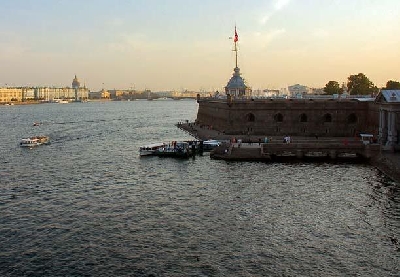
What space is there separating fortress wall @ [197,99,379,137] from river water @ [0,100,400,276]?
14022 millimetres

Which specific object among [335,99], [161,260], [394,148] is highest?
[335,99]

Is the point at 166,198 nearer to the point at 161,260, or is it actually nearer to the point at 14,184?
the point at 161,260

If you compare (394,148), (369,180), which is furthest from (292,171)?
(394,148)

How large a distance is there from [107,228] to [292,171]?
18640mm

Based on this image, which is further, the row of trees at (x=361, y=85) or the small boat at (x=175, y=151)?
the row of trees at (x=361, y=85)

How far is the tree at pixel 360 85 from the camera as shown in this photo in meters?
86.7

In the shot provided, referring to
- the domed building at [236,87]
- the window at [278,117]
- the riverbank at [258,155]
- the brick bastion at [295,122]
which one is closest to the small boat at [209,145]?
the brick bastion at [295,122]

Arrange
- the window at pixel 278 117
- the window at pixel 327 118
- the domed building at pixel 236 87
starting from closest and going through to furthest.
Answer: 1. the window at pixel 327 118
2. the window at pixel 278 117
3. the domed building at pixel 236 87

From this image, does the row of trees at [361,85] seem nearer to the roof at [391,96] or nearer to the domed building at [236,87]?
the domed building at [236,87]

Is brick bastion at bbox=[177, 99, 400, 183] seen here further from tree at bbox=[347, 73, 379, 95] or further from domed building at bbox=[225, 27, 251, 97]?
tree at bbox=[347, 73, 379, 95]

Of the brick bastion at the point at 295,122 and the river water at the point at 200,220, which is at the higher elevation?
the brick bastion at the point at 295,122

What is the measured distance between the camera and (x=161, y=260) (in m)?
21.0

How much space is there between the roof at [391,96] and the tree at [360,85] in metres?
42.9

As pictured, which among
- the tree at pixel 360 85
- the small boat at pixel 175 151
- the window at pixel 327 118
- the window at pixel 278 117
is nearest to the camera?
the small boat at pixel 175 151
